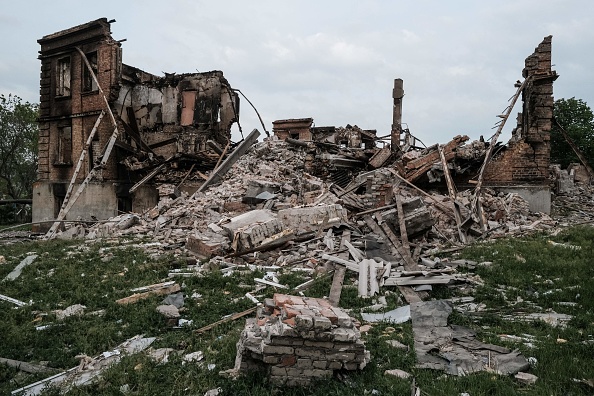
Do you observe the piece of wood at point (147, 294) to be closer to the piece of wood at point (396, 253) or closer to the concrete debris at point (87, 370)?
the concrete debris at point (87, 370)

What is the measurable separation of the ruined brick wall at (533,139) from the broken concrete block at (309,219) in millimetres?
6708

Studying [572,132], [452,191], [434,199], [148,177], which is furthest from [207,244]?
[572,132]

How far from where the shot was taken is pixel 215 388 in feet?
12.4

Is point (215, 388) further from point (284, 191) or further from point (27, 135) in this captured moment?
point (27, 135)

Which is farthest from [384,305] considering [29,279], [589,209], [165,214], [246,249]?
Answer: [589,209]

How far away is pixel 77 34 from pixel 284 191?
13401 mm

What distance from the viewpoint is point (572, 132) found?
26266mm

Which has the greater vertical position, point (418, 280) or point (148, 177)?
point (148, 177)

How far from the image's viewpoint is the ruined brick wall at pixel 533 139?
1307 cm

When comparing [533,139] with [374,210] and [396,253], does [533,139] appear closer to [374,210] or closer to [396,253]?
[374,210]

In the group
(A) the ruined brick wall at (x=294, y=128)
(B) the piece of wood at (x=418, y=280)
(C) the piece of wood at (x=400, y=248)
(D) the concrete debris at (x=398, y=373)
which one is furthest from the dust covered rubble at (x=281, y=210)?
(A) the ruined brick wall at (x=294, y=128)

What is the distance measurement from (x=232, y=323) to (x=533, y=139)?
1206 cm

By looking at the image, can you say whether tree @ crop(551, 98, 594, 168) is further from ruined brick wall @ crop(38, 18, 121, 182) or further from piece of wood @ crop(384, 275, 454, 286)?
ruined brick wall @ crop(38, 18, 121, 182)

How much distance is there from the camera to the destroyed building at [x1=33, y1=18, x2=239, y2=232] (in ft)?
58.8
